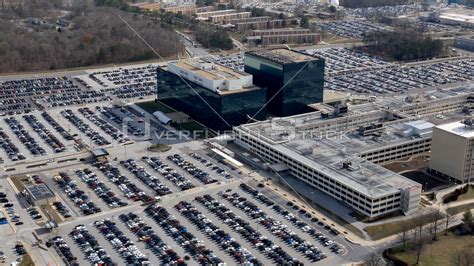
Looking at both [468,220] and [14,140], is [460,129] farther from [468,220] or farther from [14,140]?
[14,140]

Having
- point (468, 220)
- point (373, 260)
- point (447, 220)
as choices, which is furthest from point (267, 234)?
point (468, 220)

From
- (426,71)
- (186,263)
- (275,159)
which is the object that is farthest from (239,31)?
(186,263)

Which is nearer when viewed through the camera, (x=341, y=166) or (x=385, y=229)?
(x=385, y=229)

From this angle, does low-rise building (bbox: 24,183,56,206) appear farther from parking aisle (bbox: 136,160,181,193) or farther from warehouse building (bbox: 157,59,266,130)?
warehouse building (bbox: 157,59,266,130)

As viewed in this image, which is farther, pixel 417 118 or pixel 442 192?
pixel 417 118

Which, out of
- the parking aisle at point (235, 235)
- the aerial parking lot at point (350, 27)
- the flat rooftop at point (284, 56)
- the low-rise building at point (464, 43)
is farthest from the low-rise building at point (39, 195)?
the low-rise building at point (464, 43)

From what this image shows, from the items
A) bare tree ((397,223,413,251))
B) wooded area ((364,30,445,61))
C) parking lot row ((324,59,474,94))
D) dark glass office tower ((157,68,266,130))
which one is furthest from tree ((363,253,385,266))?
wooded area ((364,30,445,61))

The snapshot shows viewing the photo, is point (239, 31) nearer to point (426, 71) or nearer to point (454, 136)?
point (426, 71)
